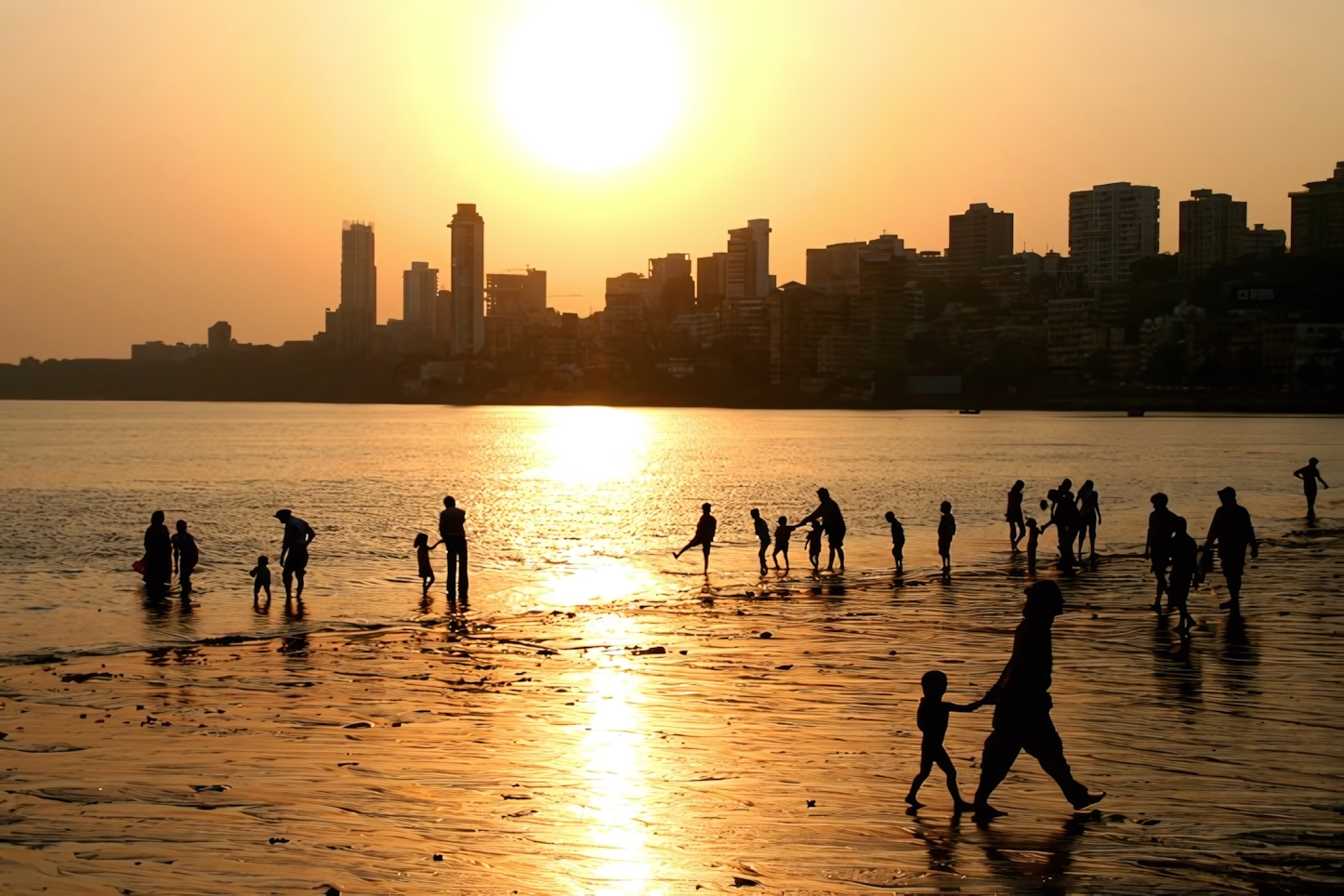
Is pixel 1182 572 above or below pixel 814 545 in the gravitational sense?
above

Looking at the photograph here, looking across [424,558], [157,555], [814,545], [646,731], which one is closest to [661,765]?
[646,731]

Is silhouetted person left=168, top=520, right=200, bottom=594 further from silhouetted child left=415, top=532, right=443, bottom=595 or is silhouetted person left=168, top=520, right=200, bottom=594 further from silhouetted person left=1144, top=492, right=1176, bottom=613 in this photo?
silhouetted person left=1144, top=492, right=1176, bottom=613

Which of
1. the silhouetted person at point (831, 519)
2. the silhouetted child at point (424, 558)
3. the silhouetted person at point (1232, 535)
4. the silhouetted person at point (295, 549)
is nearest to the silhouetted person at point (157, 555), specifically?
the silhouetted person at point (295, 549)

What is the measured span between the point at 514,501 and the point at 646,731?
44769mm

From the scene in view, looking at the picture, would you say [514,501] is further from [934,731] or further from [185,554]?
[934,731]

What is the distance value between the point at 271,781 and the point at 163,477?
226ft

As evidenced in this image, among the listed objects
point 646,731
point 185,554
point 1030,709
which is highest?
point 1030,709

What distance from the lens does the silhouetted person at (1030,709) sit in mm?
8781

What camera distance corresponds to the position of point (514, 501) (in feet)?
185

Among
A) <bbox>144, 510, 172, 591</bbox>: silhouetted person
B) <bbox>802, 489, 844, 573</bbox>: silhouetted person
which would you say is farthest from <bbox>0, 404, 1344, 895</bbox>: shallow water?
<bbox>802, 489, 844, 573</bbox>: silhouetted person

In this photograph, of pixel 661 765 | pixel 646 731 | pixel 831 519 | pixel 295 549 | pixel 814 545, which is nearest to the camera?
pixel 661 765

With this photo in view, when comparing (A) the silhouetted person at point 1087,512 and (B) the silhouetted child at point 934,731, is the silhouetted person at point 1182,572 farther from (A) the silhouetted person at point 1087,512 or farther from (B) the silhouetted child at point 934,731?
(A) the silhouetted person at point 1087,512

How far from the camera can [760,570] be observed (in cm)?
2702

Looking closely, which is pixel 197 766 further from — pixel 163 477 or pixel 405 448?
pixel 405 448
